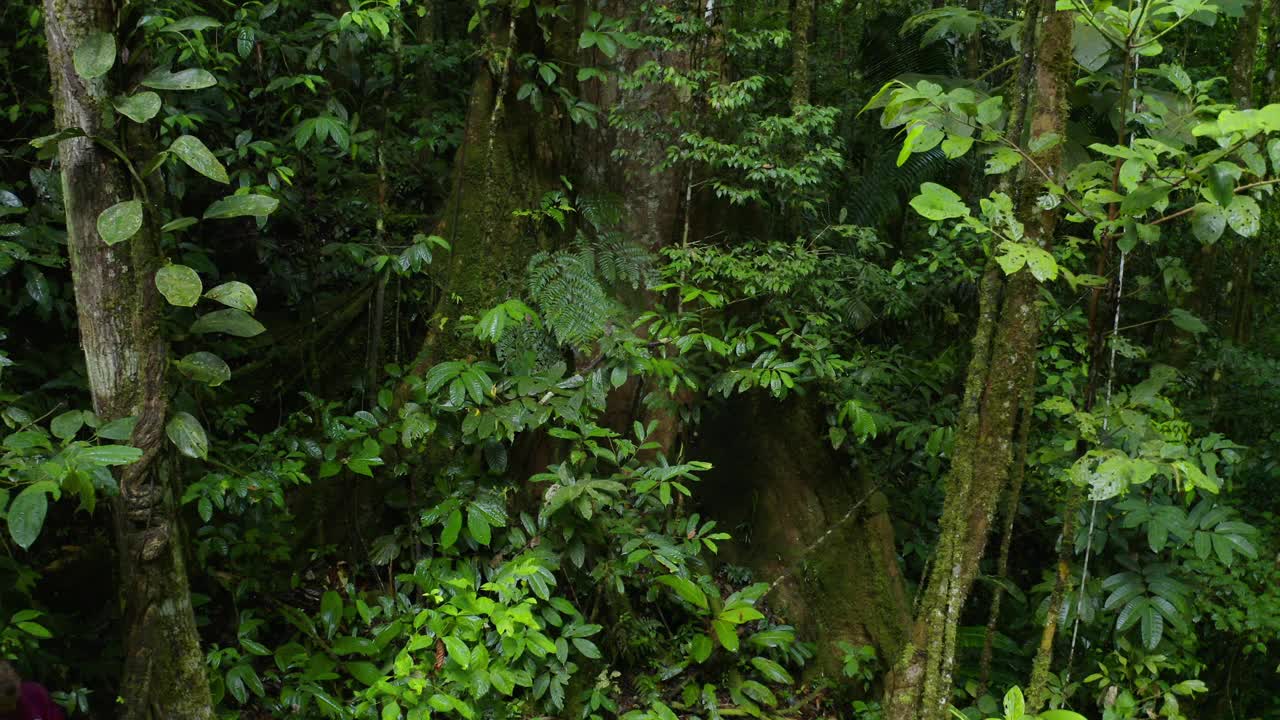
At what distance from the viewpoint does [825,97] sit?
21.6 ft

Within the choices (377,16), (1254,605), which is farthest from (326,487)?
(1254,605)

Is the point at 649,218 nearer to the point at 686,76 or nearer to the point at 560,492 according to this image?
the point at 686,76

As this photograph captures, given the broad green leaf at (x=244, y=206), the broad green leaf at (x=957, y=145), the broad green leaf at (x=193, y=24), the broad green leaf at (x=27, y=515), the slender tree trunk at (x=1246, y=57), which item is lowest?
the broad green leaf at (x=27, y=515)

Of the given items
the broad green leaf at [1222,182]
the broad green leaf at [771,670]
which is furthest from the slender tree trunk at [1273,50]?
the broad green leaf at [771,670]

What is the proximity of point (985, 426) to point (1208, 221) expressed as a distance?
0.94m

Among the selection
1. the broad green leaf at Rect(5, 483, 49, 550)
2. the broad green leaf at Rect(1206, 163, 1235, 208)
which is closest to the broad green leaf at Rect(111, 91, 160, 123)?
the broad green leaf at Rect(5, 483, 49, 550)

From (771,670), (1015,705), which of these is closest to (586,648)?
(771,670)

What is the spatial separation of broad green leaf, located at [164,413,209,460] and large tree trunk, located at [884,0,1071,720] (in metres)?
2.51

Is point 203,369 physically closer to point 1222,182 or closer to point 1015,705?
point 1015,705

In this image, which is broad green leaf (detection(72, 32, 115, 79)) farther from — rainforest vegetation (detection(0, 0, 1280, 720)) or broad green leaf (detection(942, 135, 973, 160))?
broad green leaf (detection(942, 135, 973, 160))

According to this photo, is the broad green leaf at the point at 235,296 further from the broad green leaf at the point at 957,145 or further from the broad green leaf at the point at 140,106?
the broad green leaf at the point at 957,145

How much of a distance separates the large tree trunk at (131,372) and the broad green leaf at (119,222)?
0.12 meters

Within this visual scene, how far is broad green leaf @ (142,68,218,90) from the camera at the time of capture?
2.30 metres

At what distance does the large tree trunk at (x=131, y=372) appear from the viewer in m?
2.27
